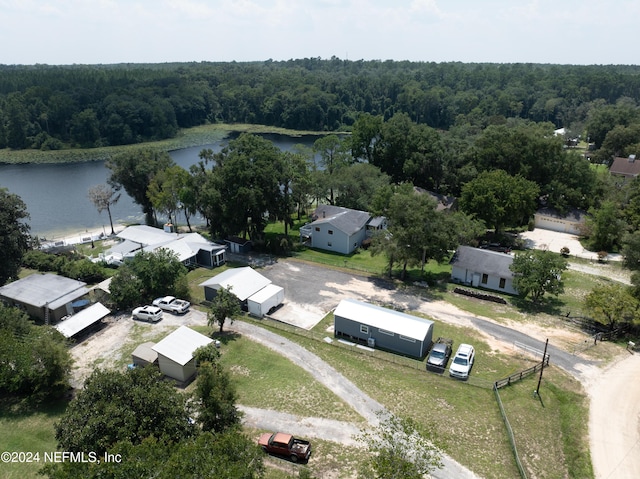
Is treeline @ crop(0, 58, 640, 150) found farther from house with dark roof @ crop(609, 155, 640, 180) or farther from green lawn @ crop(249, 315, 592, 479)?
green lawn @ crop(249, 315, 592, 479)

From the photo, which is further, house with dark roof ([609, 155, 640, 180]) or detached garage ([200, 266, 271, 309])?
house with dark roof ([609, 155, 640, 180])

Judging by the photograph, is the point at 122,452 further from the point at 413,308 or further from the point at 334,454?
the point at 413,308

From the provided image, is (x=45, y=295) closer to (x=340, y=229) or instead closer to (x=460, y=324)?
(x=340, y=229)

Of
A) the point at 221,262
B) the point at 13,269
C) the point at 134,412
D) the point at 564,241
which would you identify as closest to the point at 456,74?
the point at 564,241

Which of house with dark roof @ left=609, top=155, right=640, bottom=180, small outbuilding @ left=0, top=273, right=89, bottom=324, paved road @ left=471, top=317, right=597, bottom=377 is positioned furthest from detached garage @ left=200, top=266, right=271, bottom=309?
house with dark roof @ left=609, top=155, right=640, bottom=180

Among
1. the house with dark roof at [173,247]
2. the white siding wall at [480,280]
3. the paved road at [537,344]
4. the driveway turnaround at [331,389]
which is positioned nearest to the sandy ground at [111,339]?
the driveway turnaround at [331,389]

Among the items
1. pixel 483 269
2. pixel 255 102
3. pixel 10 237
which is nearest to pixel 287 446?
pixel 483 269
